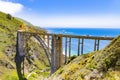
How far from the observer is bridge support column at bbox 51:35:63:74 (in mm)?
50031

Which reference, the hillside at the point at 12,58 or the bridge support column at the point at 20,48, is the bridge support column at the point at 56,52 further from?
the bridge support column at the point at 20,48

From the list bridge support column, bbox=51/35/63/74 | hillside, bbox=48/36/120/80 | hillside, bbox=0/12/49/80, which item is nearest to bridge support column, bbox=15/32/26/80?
hillside, bbox=0/12/49/80

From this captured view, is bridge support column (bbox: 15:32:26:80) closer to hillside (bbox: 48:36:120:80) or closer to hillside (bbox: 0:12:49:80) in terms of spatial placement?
hillside (bbox: 0:12:49:80)

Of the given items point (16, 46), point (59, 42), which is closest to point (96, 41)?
point (59, 42)

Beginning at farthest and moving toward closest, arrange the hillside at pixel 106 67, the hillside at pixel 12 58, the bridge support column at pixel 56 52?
1. the hillside at pixel 12 58
2. the bridge support column at pixel 56 52
3. the hillside at pixel 106 67

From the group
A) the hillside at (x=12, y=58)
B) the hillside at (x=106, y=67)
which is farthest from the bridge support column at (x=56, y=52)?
the hillside at (x=106, y=67)

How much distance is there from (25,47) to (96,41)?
3676cm

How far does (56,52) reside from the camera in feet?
165

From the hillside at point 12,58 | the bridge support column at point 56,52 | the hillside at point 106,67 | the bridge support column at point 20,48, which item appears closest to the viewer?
the hillside at point 106,67

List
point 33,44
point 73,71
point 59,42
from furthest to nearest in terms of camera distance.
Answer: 1. point 33,44
2. point 59,42
3. point 73,71

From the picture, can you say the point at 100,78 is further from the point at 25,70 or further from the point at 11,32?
the point at 11,32

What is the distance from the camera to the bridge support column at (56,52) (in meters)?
50.0

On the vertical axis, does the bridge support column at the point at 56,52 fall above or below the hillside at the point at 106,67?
below

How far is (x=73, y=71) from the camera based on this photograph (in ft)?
55.6
